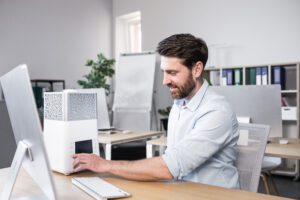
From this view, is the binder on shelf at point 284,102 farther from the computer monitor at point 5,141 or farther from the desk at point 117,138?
the computer monitor at point 5,141

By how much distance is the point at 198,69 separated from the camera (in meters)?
1.38

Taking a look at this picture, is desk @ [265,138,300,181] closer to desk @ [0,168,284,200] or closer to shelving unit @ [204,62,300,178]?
desk @ [0,168,284,200]

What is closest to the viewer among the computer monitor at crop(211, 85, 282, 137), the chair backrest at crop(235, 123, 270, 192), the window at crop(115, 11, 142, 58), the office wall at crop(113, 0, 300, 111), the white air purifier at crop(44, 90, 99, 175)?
the white air purifier at crop(44, 90, 99, 175)

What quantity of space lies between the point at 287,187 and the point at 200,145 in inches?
111

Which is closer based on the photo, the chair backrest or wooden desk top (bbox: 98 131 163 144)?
the chair backrest

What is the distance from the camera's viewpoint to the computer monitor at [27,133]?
74cm

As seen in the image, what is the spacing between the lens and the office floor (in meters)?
3.29

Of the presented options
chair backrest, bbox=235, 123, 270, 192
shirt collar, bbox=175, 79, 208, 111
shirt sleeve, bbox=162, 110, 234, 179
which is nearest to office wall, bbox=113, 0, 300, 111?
chair backrest, bbox=235, 123, 270, 192

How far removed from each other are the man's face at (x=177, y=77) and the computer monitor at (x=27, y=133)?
65 cm

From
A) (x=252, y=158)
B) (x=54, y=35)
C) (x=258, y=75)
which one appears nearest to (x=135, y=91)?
(x=54, y=35)

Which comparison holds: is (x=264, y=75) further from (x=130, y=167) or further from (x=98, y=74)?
(x=130, y=167)

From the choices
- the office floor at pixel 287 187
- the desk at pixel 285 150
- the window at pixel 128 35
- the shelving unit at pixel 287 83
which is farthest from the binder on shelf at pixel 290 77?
the window at pixel 128 35

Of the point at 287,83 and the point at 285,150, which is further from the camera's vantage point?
the point at 287,83

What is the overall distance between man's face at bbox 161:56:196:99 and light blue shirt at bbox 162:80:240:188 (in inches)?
2.0
